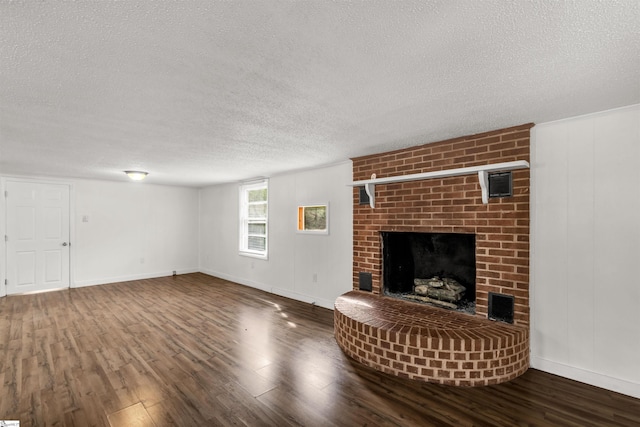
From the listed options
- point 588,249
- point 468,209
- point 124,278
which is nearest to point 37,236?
point 124,278

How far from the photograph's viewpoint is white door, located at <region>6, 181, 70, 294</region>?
17.6 feet

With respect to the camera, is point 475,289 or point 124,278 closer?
point 475,289

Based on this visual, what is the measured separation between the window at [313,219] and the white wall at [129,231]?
3.99m

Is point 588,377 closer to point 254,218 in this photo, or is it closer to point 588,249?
point 588,249

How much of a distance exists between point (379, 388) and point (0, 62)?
10.6ft

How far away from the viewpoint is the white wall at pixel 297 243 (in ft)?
14.3

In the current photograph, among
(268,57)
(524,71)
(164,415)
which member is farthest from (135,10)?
(164,415)

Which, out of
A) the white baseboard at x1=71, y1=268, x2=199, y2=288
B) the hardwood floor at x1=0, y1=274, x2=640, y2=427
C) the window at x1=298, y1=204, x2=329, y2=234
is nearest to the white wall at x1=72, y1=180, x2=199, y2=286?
the white baseboard at x1=71, y1=268, x2=199, y2=288

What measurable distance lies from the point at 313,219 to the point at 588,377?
360cm

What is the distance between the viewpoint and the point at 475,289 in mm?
3018

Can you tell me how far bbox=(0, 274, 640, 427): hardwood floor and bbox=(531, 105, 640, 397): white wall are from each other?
0.24 m

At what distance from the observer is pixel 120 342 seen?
10.7ft

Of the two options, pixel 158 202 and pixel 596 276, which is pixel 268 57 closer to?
pixel 596 276

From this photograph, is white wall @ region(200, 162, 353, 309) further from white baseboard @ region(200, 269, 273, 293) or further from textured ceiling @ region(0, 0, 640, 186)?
textured ceiling @ region(0, 0, 640, 186)
